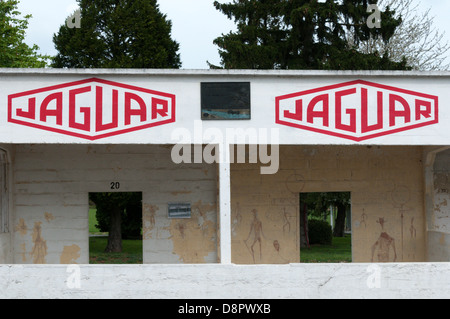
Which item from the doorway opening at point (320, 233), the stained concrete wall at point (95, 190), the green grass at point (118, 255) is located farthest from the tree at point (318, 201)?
the stained concrete wall at point (95, 190)

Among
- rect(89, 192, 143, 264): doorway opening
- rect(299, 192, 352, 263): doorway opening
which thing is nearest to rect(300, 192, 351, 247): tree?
rect(299, 192, 352, 263): doorway opening

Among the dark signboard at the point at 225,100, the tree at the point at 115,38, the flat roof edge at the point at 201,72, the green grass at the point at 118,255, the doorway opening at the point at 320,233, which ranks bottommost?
the green grass at the point at 118,255

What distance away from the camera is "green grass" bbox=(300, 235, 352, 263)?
71.2ft

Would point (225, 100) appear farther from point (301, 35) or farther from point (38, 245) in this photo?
point (301, 35)

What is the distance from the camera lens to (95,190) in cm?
1490

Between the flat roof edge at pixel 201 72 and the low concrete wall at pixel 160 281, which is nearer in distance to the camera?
the low concrete wall at pixel 160 281

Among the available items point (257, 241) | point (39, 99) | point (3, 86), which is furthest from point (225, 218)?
point (3, 86)

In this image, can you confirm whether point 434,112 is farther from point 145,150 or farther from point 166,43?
point 166,43

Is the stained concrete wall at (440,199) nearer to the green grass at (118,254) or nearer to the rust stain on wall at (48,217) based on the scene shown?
the rust stain on wall at (48,217)

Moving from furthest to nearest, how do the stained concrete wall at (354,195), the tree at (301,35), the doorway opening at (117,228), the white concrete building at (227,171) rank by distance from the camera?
the tree at (301,35)
the doorway opening at (117,228)
the stained concrete wall at (354,195)
the white concrete building at (227,171)

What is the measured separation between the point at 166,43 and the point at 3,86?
14.3 metres

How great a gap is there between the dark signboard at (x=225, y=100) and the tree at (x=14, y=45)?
770 inches

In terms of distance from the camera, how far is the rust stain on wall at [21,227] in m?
14.6

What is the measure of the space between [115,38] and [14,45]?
883 centimetres
